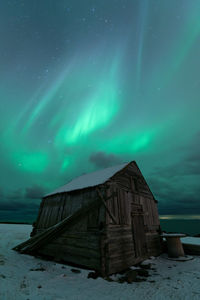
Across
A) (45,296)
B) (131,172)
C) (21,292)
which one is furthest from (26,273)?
(131,172)

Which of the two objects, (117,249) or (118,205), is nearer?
(117,249)

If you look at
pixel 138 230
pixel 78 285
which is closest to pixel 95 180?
pixel 138 230

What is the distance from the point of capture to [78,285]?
675cm

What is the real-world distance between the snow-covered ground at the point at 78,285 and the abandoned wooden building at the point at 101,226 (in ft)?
3.09

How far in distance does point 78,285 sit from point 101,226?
2715 mm

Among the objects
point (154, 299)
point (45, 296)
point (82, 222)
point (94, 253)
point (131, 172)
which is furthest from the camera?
point (131, 172)

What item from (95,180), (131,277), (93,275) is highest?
(95,180)

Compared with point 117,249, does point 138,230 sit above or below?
above

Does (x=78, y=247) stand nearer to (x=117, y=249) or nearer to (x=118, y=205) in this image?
(x=117, y=249)

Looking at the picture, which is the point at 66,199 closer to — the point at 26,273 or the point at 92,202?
the point at 92,202

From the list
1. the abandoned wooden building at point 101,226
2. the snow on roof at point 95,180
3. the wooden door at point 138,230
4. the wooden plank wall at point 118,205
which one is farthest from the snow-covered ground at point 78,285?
the snow on roof at point 95,180

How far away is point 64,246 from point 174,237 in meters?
9.09

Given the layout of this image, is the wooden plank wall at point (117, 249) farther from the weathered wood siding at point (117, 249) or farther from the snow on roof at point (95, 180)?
→ the snow on roof at point (95, 180)

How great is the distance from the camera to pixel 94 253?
8461 mm
